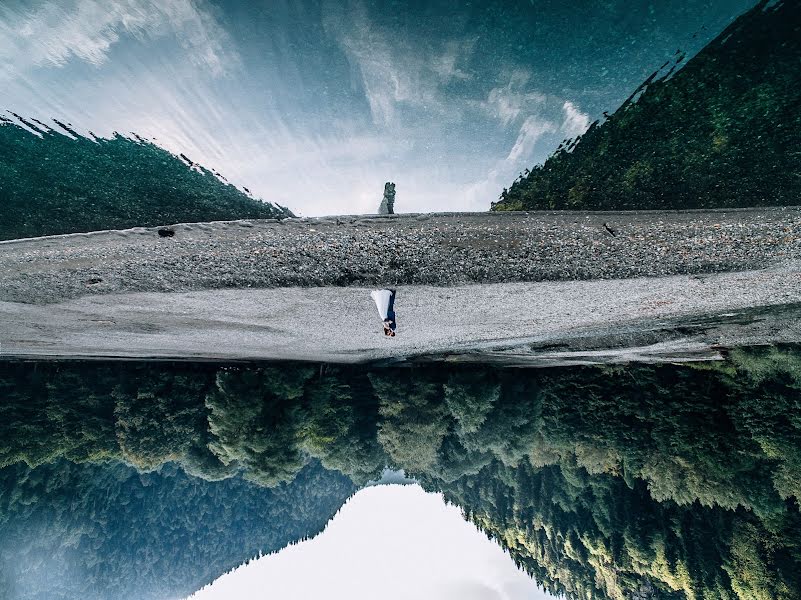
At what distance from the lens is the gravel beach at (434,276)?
588cm

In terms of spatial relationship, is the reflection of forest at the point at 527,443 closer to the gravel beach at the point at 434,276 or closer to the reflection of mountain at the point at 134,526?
the reflection of mountain at the point at 134,526

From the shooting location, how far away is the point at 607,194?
23.1 feet

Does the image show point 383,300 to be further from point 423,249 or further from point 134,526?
point 134,526

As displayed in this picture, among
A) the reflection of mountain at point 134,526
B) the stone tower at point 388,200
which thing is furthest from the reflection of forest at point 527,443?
the stone tower at point 388,200

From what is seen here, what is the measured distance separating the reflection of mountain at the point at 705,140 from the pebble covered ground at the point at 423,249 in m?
0.83

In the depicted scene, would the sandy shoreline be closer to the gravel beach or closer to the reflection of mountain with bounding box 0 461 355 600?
the gravel beach

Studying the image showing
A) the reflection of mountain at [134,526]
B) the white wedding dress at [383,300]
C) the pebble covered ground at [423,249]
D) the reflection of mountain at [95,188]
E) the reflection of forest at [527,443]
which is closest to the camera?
the pebble covered ground at [423,249]

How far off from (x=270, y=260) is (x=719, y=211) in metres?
7.71

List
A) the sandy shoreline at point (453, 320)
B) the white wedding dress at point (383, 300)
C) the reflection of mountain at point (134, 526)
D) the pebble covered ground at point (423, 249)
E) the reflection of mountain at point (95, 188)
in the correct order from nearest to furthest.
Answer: the pebble covered ground at point (423, 249) < the white wedding dress at point (383, 300) < the sandy shoreline at point (453, 320) < the reflection of mountain at point (95, 188) < the reflection of mountain at point (134, 526)

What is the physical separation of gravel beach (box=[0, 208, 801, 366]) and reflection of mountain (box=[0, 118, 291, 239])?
5.01ft

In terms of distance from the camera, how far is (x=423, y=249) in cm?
609

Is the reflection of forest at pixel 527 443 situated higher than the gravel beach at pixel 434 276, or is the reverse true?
the gravel beach at pixel 434 276

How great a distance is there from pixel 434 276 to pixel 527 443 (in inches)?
606

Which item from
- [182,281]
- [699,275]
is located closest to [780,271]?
[699,275]
